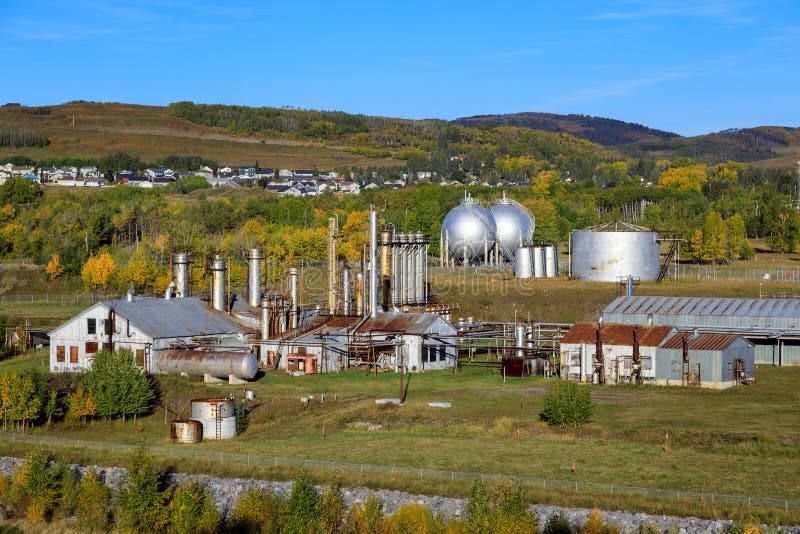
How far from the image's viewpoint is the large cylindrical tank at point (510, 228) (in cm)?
10787

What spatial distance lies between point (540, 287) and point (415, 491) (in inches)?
2209

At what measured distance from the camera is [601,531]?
31500 mm

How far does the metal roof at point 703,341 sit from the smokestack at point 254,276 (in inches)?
998

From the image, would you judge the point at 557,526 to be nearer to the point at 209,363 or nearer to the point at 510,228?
the point at 209,363

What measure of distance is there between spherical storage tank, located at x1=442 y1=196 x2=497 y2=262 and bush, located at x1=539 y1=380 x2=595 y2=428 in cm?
6225

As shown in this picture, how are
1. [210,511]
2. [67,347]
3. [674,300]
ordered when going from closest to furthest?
[210,511] → [67,347] → [674,300]

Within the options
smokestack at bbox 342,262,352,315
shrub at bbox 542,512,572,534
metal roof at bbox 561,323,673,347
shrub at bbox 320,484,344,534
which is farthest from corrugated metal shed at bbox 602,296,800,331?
shrub at bbox 320,484,344,534

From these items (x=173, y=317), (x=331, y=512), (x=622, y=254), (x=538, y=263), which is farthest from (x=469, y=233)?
(x=331, y=512)

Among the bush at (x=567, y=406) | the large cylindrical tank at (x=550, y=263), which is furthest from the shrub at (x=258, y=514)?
the large cylindrical tank at (x=550, y=263)

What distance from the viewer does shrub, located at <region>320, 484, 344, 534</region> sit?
33.7m

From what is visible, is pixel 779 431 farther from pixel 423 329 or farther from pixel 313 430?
pixel 423 329

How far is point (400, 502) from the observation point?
34.9 meters

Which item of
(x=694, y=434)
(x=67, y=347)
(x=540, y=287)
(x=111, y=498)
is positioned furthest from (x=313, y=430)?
(x=540, y=287)

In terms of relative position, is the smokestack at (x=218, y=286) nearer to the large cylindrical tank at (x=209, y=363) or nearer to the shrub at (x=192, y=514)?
the large cylindrical tank at (x=209, y=363)
